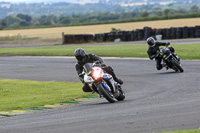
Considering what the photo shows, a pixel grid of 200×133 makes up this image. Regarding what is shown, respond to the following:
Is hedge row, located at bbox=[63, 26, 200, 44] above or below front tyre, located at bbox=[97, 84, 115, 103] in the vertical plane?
below

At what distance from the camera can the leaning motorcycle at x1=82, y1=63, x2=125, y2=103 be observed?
1177 centimetres

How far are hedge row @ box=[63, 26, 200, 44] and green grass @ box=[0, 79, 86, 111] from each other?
77.7 ft

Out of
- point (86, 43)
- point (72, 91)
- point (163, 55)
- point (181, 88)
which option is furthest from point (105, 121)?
point (86, 43)

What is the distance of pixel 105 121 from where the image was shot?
879cm

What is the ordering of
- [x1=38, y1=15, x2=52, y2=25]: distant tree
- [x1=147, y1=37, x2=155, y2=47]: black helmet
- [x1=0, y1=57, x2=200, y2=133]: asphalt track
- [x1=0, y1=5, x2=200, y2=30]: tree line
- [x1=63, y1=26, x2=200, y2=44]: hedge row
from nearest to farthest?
[x1=0, y1=57, x2=200, y2=133]: asphalt track
[x1=147, y1=37, x2=155, y2=47]: black helmet
[x1=63, y1=26, x2=200, y2=44]: hedge row
[x1=0, y1=5, x2=200, y2=30]: tree line
[x1=38, y1=15, x2=52, y2=25]: distant tree

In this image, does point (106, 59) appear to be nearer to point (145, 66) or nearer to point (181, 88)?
point (145, 66)

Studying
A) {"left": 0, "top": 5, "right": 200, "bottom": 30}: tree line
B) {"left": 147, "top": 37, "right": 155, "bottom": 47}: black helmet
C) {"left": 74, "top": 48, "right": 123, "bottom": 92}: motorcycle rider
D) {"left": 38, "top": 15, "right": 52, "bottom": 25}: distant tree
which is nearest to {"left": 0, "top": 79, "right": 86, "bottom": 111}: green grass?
{"left": 74, "top": 48, "right": 123, "bottom": 92}: motorcycle rider

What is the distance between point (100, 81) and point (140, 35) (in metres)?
32.1

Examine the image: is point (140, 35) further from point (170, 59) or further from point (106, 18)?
point (106, 18)

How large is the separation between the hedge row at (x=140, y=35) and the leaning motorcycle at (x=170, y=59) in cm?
2104

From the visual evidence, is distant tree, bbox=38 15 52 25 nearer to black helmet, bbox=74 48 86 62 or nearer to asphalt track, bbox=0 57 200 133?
asphalt track, bbox=0 57 200 133

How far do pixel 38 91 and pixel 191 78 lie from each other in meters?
5.74

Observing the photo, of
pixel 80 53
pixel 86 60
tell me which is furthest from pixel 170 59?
pixel 80 53

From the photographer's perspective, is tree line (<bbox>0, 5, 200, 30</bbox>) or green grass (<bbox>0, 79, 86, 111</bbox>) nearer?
green grass (<bbox>0, 79, 86, 111</bbox>)
